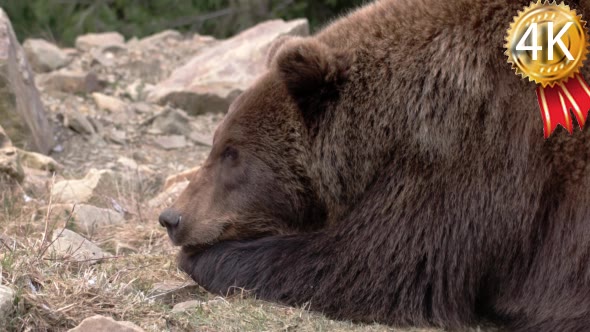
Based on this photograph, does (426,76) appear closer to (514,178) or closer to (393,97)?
(393,97)

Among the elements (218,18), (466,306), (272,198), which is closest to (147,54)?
(218,18)

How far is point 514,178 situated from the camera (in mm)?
4121

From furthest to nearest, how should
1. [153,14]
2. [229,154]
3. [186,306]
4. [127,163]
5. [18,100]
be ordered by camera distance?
[153,14] → [127,163] → [18,100] → [229,154] → [186,306]

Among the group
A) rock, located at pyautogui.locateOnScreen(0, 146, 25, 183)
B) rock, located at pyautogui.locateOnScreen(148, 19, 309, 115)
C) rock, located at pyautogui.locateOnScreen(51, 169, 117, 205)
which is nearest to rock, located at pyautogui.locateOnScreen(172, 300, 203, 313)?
rock, located at pyautogui.locateOnScreen(51, 169, 117, 205)

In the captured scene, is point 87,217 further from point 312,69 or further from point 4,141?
point 312,69

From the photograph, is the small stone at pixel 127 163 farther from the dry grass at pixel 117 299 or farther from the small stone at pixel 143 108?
the dry grass at pixel 117 299

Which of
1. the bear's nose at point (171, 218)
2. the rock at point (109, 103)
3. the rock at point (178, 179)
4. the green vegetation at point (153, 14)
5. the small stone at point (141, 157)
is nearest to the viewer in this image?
the bear's nose at point (171, 218)

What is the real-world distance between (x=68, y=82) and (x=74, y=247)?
4.92m

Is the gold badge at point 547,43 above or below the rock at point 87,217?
above

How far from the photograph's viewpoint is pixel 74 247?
4641 mm

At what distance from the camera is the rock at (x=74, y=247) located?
4.32 m

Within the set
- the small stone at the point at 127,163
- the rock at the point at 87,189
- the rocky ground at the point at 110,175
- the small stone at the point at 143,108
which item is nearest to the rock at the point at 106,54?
the rocky ground at the point at 110,175

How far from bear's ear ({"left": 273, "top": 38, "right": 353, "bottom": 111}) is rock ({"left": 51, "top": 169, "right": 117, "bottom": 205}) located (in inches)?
79.3

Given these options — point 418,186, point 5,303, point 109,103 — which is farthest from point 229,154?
point 109,103
